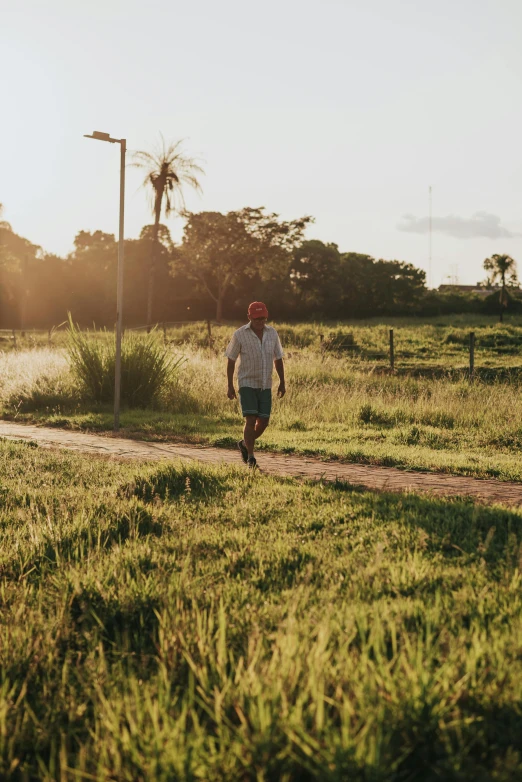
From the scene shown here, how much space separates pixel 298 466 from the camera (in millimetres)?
9352

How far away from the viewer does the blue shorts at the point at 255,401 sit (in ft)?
28.7

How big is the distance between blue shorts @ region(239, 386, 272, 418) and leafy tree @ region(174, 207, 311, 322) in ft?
173

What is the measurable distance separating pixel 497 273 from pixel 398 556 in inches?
3024

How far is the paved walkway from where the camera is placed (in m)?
7.62

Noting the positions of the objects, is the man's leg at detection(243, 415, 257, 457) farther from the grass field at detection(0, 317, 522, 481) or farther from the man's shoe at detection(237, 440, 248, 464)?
the grass field at detection(0, 317, 522, 481)

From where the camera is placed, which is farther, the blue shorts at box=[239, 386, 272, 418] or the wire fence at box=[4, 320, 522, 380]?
the wire fence at box=[4, 320, 522, 380]

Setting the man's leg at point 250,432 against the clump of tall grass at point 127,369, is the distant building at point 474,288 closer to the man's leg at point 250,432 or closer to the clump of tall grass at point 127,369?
the clump of tall grass at point 127,369

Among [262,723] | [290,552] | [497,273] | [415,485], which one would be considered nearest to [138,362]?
[415,485]

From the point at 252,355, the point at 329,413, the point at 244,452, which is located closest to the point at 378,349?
the point at 329,413

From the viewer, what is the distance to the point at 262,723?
243cm

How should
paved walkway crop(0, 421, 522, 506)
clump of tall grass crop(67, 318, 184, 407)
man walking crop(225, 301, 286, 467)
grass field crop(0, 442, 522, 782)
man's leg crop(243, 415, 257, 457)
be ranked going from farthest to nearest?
1. clump of tall grass crop(67, 318, 184, 407)
2. man's leg crop(243, 415, 257, 457)
3. man walking crop(225, 301, 286, 467)
4. paved walkway crop(0, 421, 522, 506)
5. grass field crop(0, 442, 522, 782)

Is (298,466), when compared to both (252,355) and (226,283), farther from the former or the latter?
(226,283)

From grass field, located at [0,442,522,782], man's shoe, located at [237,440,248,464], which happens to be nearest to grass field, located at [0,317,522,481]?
man's shoe, located at [237,440,248,464]

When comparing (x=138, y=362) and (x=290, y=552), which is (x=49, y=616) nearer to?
(x=290, y=552)
